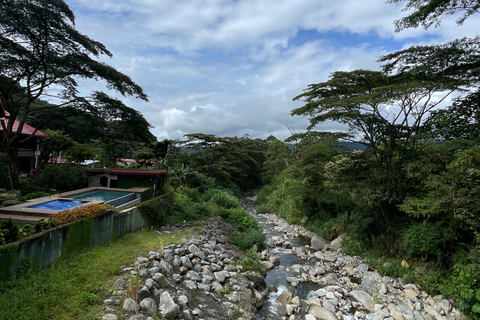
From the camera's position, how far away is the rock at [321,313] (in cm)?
662

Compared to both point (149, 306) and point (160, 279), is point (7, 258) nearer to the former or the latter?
point (149, 306)

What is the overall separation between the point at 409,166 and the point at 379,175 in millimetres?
1425

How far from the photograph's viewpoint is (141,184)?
11.3 m

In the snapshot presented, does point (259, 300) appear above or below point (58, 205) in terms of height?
below

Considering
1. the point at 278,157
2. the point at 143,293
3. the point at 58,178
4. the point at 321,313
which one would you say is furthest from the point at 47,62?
the point at 278,157

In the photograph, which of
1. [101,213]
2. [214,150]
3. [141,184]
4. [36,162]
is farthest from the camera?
[214,150]

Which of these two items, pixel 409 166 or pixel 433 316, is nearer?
pixel 433 316

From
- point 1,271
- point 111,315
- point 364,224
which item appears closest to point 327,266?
point 364,224

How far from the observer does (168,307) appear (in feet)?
15.3

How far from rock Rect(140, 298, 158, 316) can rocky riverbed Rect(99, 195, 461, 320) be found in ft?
0.05

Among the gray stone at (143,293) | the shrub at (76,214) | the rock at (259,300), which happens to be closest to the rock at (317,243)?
the rock at (259,300)

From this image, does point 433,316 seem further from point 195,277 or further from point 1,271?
point 1,271

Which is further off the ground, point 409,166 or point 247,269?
point 409,166

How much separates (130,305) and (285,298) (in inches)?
188
